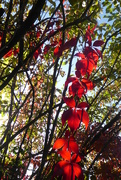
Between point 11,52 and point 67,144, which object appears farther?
point 11,52

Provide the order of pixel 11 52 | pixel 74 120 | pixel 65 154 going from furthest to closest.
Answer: pixel 11 52
pixel 65 154
pixel 74 120

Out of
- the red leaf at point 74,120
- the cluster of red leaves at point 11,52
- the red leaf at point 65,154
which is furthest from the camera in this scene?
the cluster of red leaves at point 11,52

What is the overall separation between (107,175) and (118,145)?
14.6 inches

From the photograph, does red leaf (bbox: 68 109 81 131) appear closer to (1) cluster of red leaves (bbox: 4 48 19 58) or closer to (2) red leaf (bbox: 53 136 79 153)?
(2) red leaf (bbox: 53 136 79 153)

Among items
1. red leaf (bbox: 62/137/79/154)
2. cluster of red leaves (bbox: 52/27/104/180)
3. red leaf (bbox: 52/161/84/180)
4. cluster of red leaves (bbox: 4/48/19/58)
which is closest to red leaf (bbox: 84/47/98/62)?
cluster of red leaves (bbox: 52/27/104/180)

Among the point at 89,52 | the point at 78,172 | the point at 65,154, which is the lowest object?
the point at 78,172

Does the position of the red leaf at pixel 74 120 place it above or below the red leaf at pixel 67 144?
above

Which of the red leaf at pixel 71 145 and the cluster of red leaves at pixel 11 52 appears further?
the cluster of red leaves at pixel 11 52

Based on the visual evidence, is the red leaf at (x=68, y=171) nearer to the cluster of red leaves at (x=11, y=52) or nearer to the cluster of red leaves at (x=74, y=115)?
the cluster of red leaves at (x=74, y=115)

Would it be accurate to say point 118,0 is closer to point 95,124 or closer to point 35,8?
point 35,8

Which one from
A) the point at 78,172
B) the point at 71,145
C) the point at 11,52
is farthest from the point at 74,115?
the point at 11,52

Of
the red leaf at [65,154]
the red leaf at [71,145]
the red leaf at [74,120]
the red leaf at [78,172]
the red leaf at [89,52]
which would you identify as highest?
the red leaf at [89,52]

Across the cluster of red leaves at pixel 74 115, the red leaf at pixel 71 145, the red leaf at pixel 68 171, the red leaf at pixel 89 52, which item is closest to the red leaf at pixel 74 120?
the cluster of red leaves at pixel 74 115

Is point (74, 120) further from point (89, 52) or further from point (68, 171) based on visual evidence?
point (89, 52)
